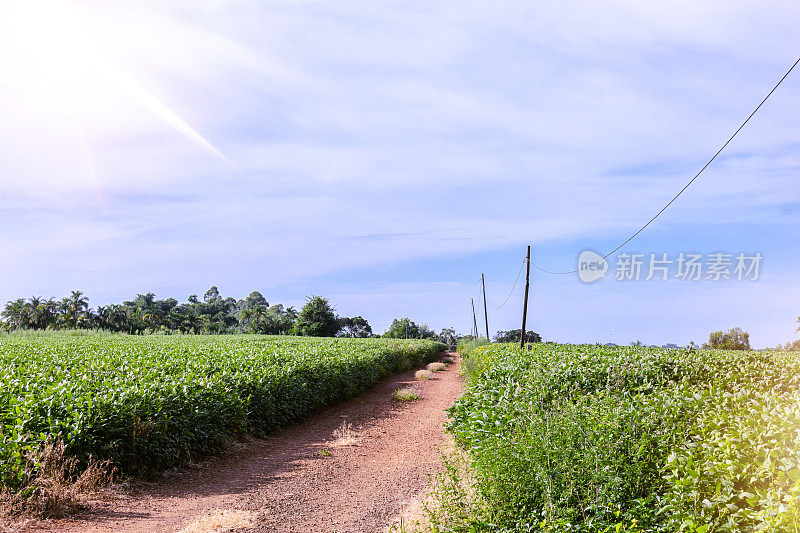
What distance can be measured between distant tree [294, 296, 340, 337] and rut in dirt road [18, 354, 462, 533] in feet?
143

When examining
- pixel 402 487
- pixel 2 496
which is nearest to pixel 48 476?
pixel 2 496

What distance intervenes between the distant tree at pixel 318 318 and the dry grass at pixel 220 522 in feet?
161

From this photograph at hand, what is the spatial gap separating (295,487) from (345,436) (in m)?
3.43

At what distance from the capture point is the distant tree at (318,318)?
54875mm

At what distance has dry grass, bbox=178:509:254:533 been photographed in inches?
217

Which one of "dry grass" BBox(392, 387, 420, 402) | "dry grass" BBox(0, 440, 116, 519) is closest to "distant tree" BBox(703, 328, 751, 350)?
"dry grass" BBox(392, 387, 420, 402)

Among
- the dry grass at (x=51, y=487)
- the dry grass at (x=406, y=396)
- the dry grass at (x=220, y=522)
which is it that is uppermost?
the dry grass at (x=51, y=487)

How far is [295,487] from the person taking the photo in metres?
7.22

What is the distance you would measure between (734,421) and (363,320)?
74653 mm

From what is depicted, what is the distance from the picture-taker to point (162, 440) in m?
7.73

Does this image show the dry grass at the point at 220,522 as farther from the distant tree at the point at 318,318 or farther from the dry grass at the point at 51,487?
the distant tree at the point at 318,318

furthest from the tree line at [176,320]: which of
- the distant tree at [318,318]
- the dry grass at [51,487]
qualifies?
the dry grass at [51,487]

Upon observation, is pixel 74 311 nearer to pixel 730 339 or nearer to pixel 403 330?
pixel 403 330

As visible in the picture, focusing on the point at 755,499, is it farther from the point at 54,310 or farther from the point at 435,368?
the point at 54,310
